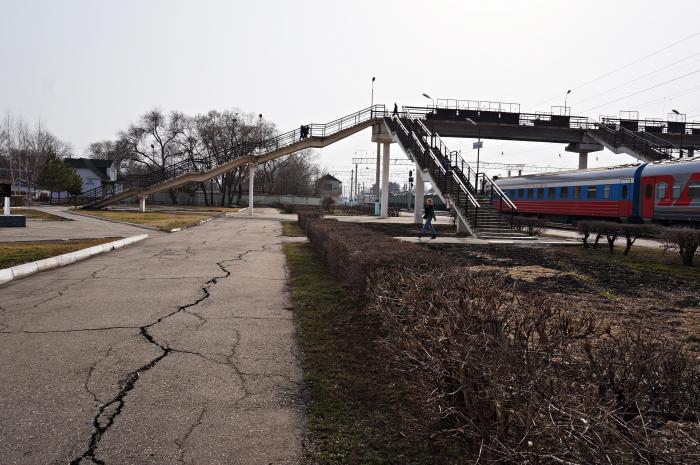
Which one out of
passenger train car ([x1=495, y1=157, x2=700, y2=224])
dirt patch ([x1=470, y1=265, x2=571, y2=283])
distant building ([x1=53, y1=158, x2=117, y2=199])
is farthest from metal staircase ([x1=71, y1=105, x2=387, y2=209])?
distant building ([x1=53, y1=158, x2=117, y2=199])

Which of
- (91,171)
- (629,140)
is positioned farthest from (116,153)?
(629,140)

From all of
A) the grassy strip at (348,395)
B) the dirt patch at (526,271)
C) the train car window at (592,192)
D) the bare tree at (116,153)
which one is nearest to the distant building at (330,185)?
the bare tree at (116,153)

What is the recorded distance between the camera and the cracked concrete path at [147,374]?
119 inches

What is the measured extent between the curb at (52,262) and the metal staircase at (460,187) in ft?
47.3

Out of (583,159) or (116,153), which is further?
(116,153)

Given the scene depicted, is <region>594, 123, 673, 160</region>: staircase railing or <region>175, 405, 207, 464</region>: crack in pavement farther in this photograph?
<region>594, 123, 673, 160</region>: staircase railing

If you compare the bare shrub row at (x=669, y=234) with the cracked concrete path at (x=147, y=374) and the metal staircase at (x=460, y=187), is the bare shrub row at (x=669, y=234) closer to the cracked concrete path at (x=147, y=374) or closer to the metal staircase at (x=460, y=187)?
the metal staircase at (x=460, y=187)

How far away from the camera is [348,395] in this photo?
381 cm

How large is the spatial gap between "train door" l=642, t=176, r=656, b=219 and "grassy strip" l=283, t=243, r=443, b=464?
21.9m

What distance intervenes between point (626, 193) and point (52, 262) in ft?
82.8

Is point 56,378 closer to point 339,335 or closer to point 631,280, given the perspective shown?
point 339,335

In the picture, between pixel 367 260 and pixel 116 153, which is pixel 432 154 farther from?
pixel 116 153

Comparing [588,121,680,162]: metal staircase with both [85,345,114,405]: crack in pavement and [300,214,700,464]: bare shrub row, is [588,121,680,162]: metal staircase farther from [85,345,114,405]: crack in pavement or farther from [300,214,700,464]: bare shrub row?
[85,345,114,405]: crack in pavement

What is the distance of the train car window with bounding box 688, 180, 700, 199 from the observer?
20.8 metres
